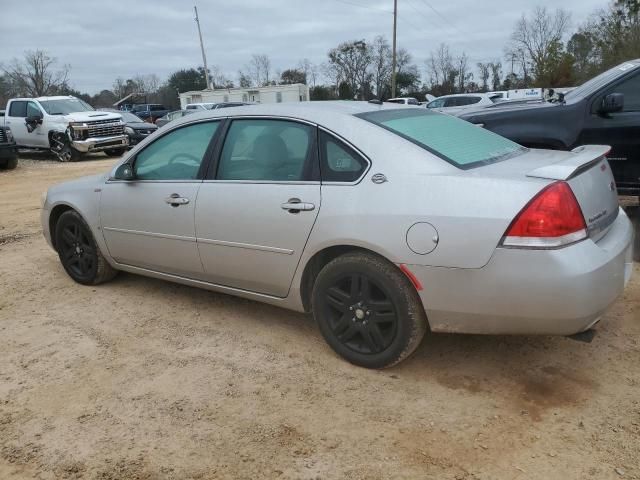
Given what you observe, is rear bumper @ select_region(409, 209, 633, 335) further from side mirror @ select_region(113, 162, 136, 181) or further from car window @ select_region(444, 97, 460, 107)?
car window @ select_region(444, 97, 460, 107)

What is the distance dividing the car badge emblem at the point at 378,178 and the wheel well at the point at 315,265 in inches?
14.9

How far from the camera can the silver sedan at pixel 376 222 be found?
2670mm

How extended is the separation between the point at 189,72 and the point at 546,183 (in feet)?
262

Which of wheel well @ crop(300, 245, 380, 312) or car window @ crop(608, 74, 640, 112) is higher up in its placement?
car window @ crop(608, 74, 640, 112)

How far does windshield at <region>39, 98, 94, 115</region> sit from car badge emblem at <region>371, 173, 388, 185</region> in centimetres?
1634

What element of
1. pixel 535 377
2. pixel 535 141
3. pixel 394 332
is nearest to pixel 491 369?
pixel 535 377

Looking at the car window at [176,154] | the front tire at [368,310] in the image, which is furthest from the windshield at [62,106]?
the front tire at [368,310]

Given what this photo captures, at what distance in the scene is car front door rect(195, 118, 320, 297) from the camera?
3.33m

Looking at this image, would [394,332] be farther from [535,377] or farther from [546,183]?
Answer: [546,183]

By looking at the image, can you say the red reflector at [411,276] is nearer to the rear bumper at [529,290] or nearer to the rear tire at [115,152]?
the rear bumper at [529,290]

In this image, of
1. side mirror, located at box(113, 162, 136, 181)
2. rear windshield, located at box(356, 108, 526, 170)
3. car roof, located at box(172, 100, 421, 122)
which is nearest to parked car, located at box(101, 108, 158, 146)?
side mirror, located at box(113, 162, 136, 181)

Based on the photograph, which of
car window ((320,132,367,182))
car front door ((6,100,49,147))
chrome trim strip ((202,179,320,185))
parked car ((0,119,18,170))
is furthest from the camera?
car front door ((6,100,49,147))

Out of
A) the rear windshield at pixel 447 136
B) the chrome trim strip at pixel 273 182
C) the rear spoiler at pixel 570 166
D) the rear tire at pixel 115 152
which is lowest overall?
the rear tire at pixel 115 152

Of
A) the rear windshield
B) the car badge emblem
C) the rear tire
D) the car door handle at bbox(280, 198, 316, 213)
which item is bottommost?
the rear tire
